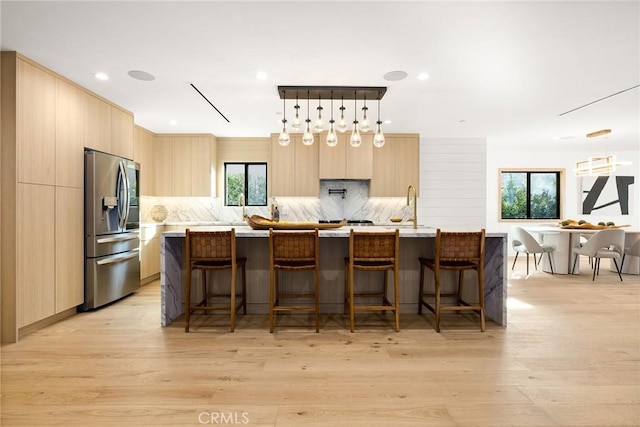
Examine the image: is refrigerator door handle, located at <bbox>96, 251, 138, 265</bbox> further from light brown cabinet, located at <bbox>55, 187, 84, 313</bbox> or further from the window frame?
the window frame

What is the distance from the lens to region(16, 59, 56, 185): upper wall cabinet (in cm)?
299

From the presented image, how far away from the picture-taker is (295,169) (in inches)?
243

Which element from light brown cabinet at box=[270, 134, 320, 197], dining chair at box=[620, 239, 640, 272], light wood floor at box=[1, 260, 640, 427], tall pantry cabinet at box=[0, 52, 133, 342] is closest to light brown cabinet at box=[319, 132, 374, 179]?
light brown cabinet at box=[270, 134, 320, 197]

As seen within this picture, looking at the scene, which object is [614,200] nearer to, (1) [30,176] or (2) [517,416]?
(2) [517,416]

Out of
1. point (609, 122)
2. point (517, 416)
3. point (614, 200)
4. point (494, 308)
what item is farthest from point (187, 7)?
point (614, 200)

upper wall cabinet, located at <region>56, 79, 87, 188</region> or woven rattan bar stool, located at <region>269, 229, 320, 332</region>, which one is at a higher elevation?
upper wall cabinet, located at <region>56, 79, 87, 188</region>

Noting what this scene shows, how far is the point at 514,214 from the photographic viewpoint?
8305 mm

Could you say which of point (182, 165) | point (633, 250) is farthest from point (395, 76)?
point (633, 250)

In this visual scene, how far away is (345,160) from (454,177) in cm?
236

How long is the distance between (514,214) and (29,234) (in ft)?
30.0

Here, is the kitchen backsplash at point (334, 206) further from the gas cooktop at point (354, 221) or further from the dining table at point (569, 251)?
the dining table at point (569, 251)

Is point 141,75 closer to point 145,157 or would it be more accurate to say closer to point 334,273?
point 145,157

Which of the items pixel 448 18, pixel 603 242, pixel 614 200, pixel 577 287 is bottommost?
pixel 577 287

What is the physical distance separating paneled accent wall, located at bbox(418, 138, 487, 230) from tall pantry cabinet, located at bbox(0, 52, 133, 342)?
5.60m
